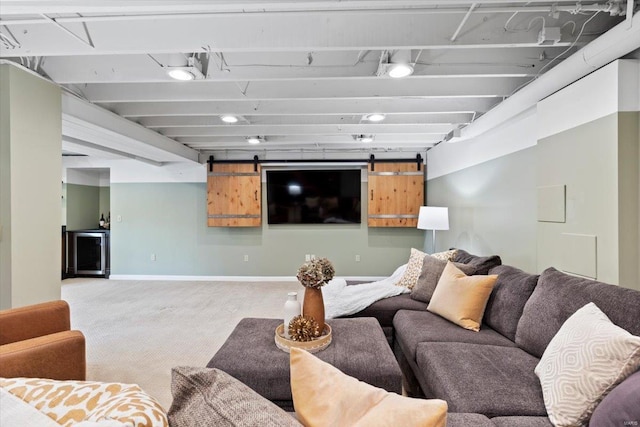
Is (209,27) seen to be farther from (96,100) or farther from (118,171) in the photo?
(118,171)

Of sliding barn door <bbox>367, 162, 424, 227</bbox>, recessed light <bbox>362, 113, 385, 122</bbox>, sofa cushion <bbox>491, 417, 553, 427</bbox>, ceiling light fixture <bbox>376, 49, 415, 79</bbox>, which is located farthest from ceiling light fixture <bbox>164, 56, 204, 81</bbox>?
sliding barn door <bbox>367, 162, 424, 227</bbox>

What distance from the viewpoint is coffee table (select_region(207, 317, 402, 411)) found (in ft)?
5.25

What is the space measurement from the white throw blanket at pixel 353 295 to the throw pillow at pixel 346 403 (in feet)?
5.44

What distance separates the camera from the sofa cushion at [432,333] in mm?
2018

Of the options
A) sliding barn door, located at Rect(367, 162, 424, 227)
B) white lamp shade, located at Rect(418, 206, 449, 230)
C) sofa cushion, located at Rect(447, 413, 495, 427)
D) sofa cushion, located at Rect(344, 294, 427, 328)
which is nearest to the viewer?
sofa cushion, located at Rect(447, 413, 495, 427)

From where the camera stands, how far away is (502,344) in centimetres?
194

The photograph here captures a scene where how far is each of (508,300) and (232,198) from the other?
4680mm

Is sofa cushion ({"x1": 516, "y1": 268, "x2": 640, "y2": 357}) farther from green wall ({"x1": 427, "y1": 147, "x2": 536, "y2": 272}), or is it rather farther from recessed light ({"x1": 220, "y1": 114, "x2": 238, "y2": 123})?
recessed light ({"x1": 220, "y1": 114, "x2": 238, "y2": 123})

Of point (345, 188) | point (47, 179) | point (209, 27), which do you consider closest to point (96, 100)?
point (47, 179)

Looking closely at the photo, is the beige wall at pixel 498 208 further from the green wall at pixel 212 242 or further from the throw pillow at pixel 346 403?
the throw pillow at pixel 346 403

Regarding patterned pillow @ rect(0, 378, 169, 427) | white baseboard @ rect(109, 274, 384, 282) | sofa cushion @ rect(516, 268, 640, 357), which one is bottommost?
white baseboard @ rect(109, 274, 384, 282)

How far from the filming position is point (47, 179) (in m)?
2.41

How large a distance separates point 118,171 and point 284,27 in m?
5.45

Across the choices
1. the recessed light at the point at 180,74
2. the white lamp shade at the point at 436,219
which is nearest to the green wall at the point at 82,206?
the recessed light at the point at 180,74
